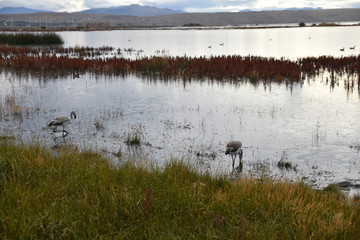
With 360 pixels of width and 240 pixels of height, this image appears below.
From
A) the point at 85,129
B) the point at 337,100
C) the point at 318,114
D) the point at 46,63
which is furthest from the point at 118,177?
the point at 46,63

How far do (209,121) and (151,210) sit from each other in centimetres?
813

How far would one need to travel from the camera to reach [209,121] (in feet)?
40.3

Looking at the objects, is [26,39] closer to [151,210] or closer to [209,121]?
[209,121]

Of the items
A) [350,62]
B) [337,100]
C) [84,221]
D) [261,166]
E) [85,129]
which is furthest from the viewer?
[350,62]

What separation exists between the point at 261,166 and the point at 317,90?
11079 millimetres

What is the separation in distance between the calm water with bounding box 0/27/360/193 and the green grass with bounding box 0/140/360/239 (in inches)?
63.8

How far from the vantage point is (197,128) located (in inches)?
447

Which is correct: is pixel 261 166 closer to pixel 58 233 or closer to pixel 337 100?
pixel 58 233

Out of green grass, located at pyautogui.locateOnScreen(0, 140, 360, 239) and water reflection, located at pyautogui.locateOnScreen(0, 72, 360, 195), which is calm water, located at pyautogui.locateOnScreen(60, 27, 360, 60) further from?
green grass, located at pyautogui.locateOnScreen(0, 140, 360, 239)

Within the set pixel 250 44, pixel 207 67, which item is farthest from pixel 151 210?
pixel 250 44

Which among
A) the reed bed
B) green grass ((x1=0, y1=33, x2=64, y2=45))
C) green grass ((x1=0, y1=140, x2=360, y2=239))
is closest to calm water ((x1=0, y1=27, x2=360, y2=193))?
green grass ((x1=0, y1=140, x2=360, y2=239))

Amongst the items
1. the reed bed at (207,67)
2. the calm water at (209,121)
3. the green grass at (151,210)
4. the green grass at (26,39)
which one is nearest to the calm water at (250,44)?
the green grass at (26,39)

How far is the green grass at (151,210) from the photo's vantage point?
393 cm

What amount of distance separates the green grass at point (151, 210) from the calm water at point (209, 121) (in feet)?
5.32
